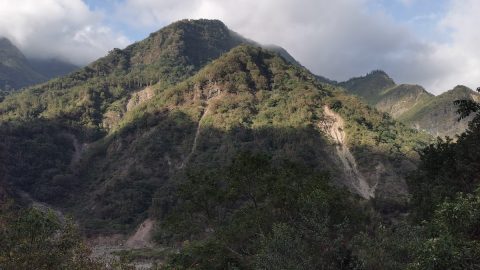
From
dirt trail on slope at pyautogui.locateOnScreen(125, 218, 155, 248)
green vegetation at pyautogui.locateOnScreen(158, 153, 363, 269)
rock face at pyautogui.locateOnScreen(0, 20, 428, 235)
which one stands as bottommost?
dirt trail on slope at pyautogui.locateOnScreen(125, 218, 155, 248)

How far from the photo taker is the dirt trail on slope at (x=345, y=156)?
11522cm

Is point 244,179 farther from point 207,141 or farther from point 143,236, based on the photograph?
point 207,141

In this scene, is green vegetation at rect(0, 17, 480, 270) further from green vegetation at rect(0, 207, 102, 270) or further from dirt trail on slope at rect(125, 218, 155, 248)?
dirt trail on slope at rect(125, 218, 155, 248)

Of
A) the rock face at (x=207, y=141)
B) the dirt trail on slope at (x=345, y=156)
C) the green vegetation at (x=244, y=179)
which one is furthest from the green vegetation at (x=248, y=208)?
the dirt trail on slope at (x=345, y=156)

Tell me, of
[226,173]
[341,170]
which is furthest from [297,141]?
[226,173]

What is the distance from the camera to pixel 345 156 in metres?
127

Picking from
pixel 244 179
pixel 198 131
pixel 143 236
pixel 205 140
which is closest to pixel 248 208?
pixel 244 179

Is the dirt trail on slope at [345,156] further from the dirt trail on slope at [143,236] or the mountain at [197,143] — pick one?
the dirt trail on slope at [143,236]

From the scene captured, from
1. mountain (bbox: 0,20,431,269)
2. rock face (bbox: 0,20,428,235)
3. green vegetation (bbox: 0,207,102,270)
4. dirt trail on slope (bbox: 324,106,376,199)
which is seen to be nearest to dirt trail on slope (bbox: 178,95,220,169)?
rock face (bbox: 0,20,428,235)

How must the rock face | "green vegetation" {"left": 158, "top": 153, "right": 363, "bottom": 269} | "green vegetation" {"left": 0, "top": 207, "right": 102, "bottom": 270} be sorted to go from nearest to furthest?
"green vegetation" {"left": 0, "top": 207, "right": 102, "bottom": 270} → "green vegetation" {"left": 158, "top": 153, "right": 363, "bottom": 269} → the rock face

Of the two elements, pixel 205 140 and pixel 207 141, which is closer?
pixel 207 141

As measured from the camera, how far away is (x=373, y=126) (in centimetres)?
14262

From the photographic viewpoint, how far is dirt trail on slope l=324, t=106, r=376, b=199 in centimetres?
11522

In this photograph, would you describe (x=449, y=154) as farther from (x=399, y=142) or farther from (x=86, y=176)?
(x=86, y=176)
